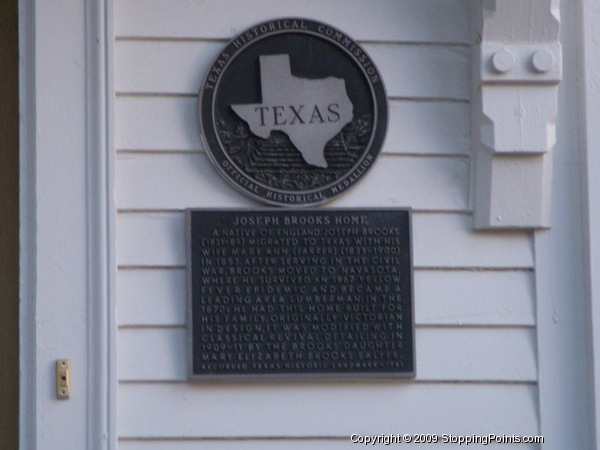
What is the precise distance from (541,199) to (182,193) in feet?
4.64

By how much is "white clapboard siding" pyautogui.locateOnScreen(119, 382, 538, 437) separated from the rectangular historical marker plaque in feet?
0.26

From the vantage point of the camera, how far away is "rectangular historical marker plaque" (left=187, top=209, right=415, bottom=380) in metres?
3.26

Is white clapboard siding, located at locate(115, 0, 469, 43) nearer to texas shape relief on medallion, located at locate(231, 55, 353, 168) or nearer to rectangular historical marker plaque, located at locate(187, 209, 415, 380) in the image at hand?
texas shape relief on medallion, located at locate(231, 55, 353, 168)

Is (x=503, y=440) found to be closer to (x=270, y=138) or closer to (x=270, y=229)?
(x=270, y=229)

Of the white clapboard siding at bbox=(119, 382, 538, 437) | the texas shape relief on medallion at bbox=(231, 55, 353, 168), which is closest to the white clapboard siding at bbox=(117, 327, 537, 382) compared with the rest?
the white clapboard siding at bbox=(119, 382, 538, 437)

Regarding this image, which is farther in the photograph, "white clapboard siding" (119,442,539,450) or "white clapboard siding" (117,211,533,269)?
"white clapboard siding" (117,211,533,269)

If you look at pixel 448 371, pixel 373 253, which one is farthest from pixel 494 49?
pixel 448 371

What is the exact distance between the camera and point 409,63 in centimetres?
344

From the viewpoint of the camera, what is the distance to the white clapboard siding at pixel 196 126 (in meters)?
3.32

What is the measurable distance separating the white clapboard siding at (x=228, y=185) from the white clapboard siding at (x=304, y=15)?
1.65ft

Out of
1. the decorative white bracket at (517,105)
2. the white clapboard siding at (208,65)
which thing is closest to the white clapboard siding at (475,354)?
the decorative white bracket at (517,105)

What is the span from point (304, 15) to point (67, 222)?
1.25 metres

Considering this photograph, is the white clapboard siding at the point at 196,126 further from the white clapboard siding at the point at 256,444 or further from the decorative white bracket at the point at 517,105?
the white clapboard siding at the point at 256,444

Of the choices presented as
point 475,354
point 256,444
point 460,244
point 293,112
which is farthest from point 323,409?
point 293,112
